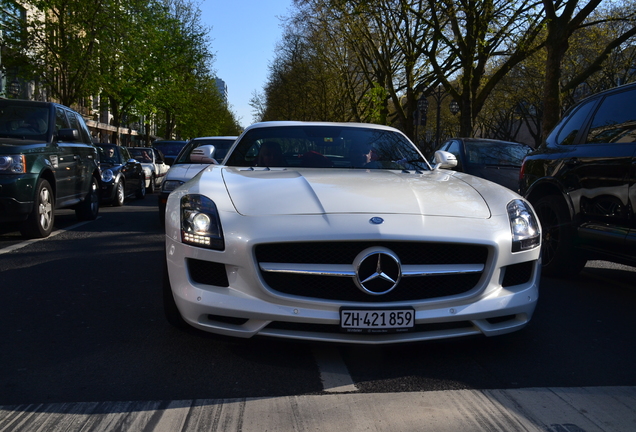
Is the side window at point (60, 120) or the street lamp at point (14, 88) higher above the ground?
the street lamp at point (14, 88)

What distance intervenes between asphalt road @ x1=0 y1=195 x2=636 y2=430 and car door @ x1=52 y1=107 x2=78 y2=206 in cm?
408

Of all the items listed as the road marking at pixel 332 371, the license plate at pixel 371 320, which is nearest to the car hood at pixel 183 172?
the road marking at pixel 332 371

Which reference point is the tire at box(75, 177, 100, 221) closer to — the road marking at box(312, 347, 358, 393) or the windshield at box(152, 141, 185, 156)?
the road marking at box(312, 347, 358, 393)

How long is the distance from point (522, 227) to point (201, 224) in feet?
6.03

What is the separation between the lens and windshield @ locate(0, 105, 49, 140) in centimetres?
951

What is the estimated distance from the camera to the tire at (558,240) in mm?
6367

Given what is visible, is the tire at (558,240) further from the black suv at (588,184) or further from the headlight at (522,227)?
the headlight at (522,227)

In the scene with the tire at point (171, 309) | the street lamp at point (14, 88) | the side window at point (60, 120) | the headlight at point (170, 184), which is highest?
the street lamp at point (14, 88)

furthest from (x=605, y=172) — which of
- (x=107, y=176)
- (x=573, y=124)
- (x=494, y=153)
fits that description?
(x=107, y=176)

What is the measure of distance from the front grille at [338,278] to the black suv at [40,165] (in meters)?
5.67

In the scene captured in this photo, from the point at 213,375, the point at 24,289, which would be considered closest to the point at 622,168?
the point at 213,375

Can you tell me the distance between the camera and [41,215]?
8.98 metres

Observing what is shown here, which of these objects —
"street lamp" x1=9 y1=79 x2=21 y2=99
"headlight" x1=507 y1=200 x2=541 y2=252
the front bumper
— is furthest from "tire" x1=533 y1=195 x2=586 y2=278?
"street lamp" x1=9 y1=79 x2=21 y2=99

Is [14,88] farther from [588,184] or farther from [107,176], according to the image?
[588,184]
